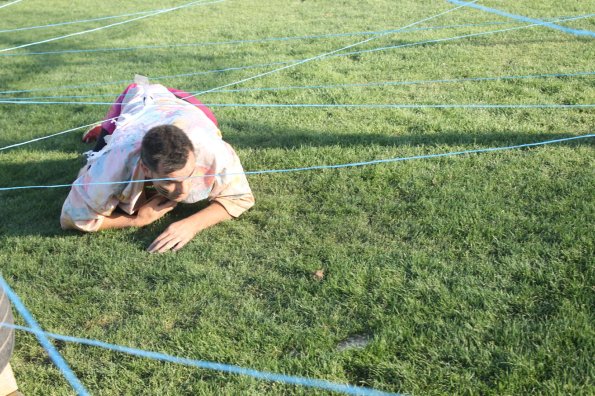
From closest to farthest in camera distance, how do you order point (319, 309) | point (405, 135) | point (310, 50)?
point (319, 309) → point (405, 135) → point (310, 50)

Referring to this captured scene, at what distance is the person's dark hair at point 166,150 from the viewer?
9.37ft

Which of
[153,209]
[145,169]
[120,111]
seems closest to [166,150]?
[145,169]

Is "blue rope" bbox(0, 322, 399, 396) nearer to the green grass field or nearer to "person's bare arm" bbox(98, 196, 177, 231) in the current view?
the green grass field

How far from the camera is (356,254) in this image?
2.81 meters

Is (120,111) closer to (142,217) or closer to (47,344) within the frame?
(142,217)

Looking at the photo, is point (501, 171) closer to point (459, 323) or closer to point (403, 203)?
point (403, 203)

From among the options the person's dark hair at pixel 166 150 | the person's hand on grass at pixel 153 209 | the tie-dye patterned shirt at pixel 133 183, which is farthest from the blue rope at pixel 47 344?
the person's dark hair at pixel 166 150

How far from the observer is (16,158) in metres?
4.24

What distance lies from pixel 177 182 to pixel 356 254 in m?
0.93

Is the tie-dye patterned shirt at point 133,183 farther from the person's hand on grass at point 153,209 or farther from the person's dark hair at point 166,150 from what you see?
the person's dark hair at point 166,150

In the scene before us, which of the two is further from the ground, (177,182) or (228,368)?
(177,182)

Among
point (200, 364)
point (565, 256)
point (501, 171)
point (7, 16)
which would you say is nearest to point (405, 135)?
point (501, 171)

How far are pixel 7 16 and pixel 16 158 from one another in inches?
278

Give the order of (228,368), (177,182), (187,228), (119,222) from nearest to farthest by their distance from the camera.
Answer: (228,368)
(177,182)
(187,228)
(119,222)
